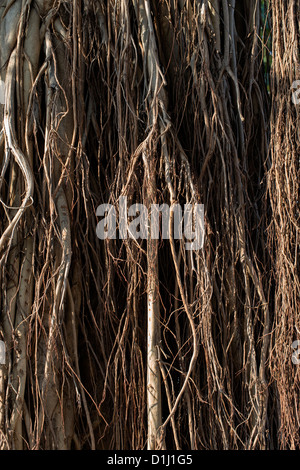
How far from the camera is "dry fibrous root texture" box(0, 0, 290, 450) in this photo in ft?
5.07

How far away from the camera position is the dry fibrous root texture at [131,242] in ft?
5.07

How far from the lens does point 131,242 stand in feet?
5.20

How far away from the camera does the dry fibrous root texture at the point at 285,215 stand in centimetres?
158

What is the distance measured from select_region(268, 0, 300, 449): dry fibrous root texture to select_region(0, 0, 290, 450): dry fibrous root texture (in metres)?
0.01

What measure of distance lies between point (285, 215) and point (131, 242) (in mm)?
432

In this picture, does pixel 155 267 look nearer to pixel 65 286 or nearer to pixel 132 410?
pixel 65 286

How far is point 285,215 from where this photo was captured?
1.64 m

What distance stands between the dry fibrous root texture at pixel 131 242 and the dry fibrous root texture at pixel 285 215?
1 centimetres

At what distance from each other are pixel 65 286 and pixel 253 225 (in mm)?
577

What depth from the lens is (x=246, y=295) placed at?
1.63 m

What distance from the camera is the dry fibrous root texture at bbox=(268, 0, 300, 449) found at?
5.18ft
